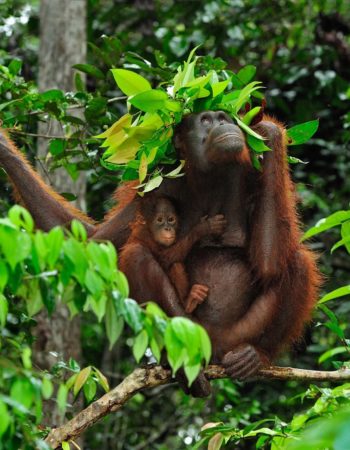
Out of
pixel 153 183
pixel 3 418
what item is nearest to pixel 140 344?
pixel 3 418

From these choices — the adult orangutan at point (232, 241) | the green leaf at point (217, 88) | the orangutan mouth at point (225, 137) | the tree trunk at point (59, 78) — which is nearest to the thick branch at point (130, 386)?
the adult orangutan at point (232, 241)

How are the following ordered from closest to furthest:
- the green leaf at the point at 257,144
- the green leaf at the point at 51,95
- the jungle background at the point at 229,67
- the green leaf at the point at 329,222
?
the green leaf at the point at 329,222 < the green leaf at the point at 257,144 < the green leaf at the point at 51,95 < the jungle background at the point at 229,67

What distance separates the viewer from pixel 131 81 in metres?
3.90

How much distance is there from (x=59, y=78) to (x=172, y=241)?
8.03ft

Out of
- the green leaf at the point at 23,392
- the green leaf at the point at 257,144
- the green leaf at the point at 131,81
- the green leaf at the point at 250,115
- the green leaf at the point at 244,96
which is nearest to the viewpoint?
the green leaf at the point at 23,392

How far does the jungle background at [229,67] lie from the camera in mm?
6340

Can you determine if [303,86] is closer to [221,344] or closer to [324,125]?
[324,125]

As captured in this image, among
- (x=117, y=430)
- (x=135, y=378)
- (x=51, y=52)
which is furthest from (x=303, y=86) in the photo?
(x=135, y=378)

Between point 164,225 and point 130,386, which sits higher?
point 164,225

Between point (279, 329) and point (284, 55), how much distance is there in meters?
3.95

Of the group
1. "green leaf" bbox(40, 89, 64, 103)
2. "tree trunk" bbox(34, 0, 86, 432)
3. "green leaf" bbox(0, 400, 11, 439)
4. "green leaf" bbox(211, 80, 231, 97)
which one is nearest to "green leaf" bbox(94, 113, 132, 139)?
"green leaf" bbox(211, 80, 231, 97)

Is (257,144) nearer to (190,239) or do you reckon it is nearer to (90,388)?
Answer: (190,239)

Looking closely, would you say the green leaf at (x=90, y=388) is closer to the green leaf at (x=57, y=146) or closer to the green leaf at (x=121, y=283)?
the green leaf at (x=121, y=283)

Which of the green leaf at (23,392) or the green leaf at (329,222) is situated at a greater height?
the green leaf at (329,222)
